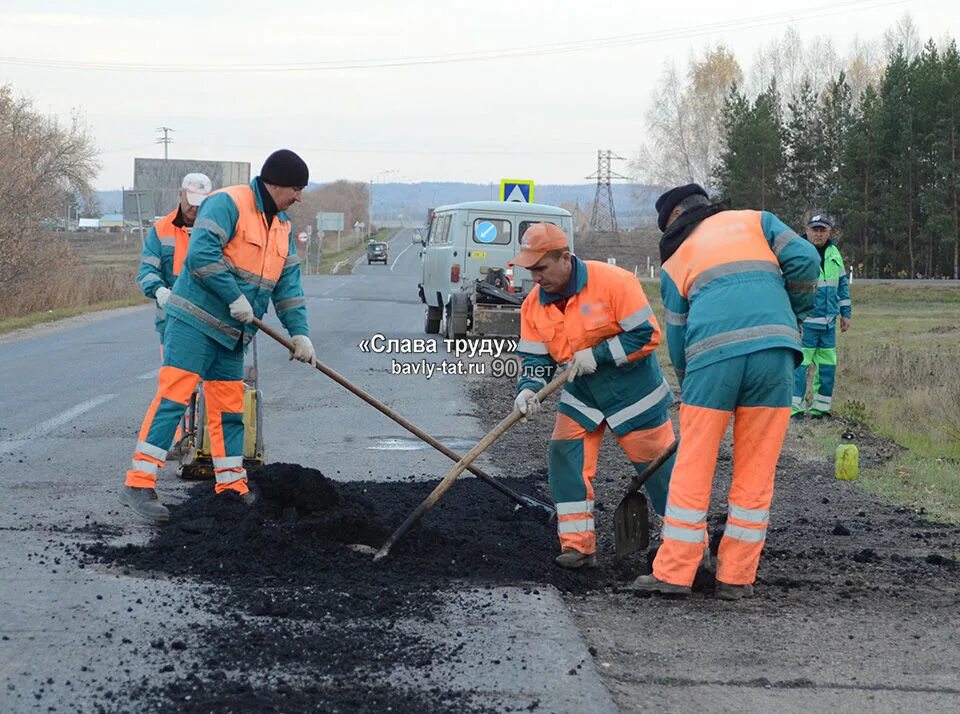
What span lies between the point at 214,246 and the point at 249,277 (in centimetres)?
32

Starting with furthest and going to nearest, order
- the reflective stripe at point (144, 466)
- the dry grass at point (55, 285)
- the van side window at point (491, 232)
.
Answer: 1. the dry grass at point (55, 285)
2. the van side window at point (491, 232)
3. the reflective stripe at point (144, 466)

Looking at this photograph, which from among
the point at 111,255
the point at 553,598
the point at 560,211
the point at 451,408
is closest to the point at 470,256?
the point at 560,211

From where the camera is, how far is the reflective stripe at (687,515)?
5633 millimetres

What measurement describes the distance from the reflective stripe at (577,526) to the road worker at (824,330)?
6.45 m

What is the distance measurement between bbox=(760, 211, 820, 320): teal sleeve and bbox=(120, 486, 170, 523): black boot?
3377 mm

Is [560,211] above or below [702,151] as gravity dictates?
below

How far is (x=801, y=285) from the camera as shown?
5.69 meters

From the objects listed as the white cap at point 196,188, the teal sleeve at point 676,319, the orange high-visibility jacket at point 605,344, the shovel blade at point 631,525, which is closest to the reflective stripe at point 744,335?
the teal sleeve at point 676,319

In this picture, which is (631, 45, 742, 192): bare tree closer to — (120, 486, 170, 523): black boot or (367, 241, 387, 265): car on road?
(367, 241, 387, 265): car on road

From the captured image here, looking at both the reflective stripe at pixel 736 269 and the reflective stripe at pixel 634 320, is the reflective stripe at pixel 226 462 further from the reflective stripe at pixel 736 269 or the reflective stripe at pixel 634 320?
the reflective stripe at pixel 736 269

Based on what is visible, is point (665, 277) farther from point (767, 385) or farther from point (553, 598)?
point (553, 598)

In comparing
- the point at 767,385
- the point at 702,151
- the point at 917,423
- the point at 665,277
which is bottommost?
the point at 917,423

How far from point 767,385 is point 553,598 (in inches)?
51.0

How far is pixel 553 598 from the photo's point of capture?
550 centimetres
